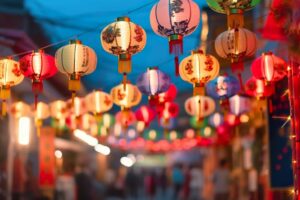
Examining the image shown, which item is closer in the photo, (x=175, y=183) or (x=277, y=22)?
(x=277, y=22)

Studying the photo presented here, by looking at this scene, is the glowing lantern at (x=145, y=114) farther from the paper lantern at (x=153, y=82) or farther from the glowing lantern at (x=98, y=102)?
the paper lantern at (x=153, y=82)

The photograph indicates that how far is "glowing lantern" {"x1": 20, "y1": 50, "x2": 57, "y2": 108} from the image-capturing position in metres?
9.18

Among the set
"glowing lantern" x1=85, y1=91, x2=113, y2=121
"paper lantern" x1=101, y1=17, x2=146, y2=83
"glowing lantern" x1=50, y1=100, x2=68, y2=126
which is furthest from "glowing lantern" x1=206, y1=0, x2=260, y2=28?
"glowing lantern" x1=50, y1=100, x2=68, y2=126

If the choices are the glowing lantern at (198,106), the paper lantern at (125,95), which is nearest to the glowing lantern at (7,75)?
the paper lantern at (125,95)

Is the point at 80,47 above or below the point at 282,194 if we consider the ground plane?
above

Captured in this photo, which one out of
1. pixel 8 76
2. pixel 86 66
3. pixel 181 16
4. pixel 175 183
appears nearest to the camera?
pixel 181 16

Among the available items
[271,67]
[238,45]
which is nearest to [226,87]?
[271,67]

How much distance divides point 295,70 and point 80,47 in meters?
3.07

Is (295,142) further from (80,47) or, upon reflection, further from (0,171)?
(0,171)

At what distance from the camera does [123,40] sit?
8.21m

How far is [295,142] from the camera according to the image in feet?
26.5

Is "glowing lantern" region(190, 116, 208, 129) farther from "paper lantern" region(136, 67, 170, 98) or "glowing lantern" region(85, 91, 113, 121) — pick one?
"paper lantern" region(136, 67, 170, 98)

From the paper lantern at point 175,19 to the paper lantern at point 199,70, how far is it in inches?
55.7

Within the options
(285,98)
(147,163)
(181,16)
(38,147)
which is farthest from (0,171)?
(147,163)
